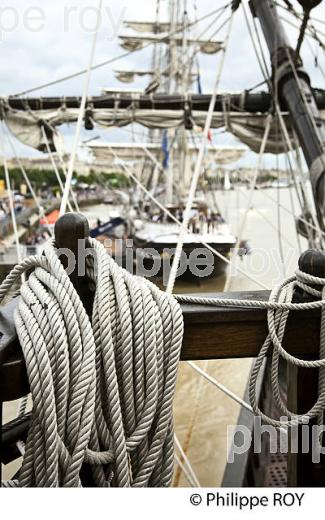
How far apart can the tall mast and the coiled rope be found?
2853 millimetres

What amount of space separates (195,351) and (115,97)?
6.05m

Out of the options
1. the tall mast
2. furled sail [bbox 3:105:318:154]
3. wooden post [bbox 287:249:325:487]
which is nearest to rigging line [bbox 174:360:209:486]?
the tall mast

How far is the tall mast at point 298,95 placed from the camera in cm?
362

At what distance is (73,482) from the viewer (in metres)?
0.91

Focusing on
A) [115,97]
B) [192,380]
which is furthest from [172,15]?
[192,380]

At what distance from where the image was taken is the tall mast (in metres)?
3.62

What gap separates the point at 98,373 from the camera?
0.98 m

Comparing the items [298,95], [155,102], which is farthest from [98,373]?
[155,102]

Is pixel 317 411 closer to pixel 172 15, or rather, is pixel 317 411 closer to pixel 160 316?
pixel 160 316

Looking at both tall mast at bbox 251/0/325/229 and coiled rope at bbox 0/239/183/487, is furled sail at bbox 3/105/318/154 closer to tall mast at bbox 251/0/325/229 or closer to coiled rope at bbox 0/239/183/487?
tall mast at bbox 251/0/325/229

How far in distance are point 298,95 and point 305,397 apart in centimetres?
355

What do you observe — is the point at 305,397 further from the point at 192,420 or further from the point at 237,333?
the point at 192,420

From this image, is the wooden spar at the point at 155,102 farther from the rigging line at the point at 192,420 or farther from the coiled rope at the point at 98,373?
the coiled rope at the point at 98,373
